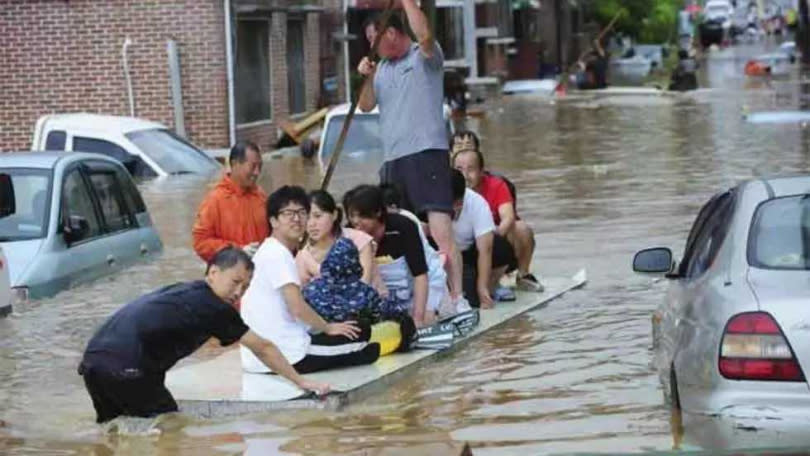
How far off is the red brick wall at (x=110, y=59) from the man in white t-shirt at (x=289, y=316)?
19168 millimetres

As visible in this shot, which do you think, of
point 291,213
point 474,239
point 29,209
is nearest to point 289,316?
point 291,213

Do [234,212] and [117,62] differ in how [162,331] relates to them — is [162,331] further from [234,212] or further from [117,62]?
[117,62]

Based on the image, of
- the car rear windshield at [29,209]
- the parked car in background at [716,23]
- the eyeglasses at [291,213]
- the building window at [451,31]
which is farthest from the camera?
the parked car in background at [716,23]

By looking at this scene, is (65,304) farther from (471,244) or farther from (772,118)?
(772,118)

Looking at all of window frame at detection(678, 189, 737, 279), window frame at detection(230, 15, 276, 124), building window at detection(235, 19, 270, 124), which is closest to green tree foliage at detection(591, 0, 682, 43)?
window frame at detection(230, 15, 276, 124)

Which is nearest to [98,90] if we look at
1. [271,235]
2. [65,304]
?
[65,304]

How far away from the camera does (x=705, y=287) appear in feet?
25.1

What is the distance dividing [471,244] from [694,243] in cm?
398

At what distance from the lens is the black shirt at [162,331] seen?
29.6ft

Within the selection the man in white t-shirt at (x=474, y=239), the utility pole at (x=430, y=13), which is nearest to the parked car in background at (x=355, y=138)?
the utility pole at (x=430, y=13)

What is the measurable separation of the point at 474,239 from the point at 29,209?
11.2 feet

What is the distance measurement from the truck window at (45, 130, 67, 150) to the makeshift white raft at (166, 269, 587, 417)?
10952 millimetres

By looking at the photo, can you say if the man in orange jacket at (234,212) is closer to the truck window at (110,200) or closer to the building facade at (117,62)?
the truck window at (110,200)

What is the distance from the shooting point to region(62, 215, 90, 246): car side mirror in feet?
45.3
